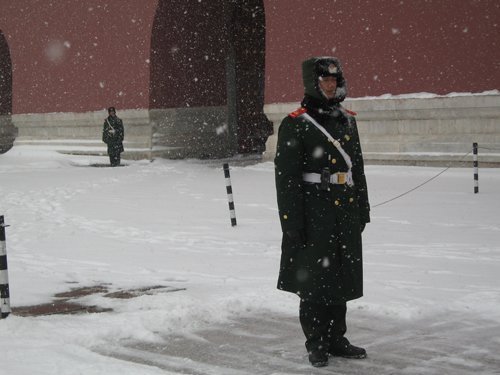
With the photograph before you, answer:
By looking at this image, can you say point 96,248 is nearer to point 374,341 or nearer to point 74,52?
point 374,341

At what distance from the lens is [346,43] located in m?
19.5

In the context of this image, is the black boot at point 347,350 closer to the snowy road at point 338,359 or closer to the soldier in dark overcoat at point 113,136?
the snowy road at point 338,359

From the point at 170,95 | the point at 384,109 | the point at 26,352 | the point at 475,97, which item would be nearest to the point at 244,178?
the point at 384,109

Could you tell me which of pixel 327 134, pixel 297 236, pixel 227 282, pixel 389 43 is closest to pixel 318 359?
pixel 297 236

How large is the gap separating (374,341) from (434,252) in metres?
3.49

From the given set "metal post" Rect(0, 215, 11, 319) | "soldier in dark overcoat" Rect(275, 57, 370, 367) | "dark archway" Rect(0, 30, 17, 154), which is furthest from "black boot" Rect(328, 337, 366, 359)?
"dark archway" Rect(0, 30, 17, 154)

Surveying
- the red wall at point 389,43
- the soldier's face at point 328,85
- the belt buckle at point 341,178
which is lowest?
the belt buckle at point 341,178

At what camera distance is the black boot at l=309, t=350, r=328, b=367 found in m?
5.53

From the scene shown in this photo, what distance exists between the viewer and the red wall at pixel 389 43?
56.7 feet

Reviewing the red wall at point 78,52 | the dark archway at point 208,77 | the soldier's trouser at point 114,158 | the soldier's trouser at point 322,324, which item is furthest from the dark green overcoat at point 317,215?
the red wall at point 78,52

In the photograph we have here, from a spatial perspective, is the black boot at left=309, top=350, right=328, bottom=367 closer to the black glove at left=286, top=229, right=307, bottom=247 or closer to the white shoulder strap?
the black glove at left=286, top=229, right=307, bottom=247

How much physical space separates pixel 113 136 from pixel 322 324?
19.1 m

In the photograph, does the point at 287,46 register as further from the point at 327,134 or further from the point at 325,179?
the point at 325,179

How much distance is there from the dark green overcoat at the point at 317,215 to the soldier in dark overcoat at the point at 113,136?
1878 centimetres
